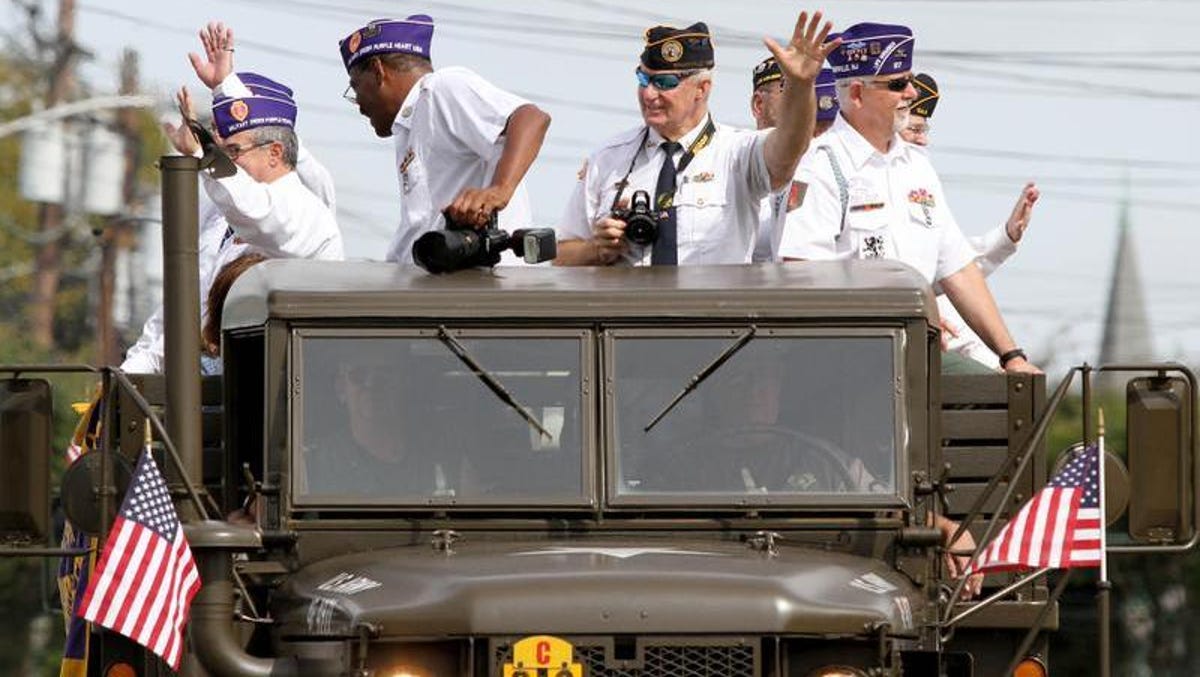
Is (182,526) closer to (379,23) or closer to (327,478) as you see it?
(327,478)

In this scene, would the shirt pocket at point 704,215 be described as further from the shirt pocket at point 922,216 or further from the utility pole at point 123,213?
the utility pole at point 123,213

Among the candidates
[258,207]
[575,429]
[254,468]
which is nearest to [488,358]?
[575,429]

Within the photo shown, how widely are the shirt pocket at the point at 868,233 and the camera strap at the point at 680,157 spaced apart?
1.84 feet

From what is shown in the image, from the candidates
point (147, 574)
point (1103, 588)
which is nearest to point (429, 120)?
point (147, 574)

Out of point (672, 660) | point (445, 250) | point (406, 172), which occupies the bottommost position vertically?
point (672, 660)

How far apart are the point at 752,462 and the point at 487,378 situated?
2.60ft

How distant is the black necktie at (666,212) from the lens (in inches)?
410

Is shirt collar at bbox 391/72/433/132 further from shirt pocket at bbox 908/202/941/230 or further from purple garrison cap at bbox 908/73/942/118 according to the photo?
purple garrison cap at bbox 908/73/942/118

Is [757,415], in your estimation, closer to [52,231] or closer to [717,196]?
[717,196]

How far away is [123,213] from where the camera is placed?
39375 mm

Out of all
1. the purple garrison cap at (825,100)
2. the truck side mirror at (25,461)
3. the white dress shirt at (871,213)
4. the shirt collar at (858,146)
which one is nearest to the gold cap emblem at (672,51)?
the white dress shirt at (871,213)

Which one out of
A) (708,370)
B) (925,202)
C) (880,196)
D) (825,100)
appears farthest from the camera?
(825,100)

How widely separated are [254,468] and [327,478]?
64cm

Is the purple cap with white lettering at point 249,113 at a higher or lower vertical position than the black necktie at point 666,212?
higher
